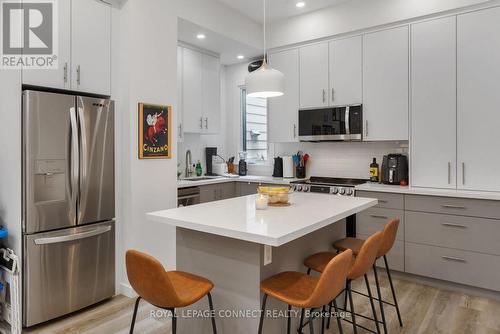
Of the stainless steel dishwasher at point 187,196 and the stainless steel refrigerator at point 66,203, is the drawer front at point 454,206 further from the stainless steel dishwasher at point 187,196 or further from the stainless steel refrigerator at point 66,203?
the stainless steel refrigerator at point 66,203

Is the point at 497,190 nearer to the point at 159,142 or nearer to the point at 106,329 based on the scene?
the point at 159,142

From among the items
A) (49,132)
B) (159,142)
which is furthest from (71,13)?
(159,142)

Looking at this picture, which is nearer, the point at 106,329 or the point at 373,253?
the point at 373,253

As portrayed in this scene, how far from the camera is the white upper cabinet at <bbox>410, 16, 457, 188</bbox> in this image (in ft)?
11.0

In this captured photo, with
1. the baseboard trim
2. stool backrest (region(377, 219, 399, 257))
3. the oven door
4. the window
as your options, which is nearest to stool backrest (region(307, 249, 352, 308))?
stool backrest (region(377, 219, 399, 257))

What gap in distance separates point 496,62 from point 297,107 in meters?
2.13

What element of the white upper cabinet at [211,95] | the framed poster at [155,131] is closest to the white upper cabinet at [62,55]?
the framed poster at [155,131]

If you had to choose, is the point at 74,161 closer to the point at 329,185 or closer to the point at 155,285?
the point at 155,285

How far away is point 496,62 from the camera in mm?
3115

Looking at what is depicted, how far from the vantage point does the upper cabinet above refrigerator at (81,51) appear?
2.68 metres

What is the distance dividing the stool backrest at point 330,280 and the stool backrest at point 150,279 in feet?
2.21

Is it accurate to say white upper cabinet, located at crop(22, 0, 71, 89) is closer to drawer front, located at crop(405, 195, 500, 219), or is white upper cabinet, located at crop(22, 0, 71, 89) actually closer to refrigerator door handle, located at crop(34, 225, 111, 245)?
refrigerator door handle, located at crop(34, 225, 111, 245)

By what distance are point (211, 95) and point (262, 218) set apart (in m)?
3.02

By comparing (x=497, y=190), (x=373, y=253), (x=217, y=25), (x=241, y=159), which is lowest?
(x=373, y=253)
